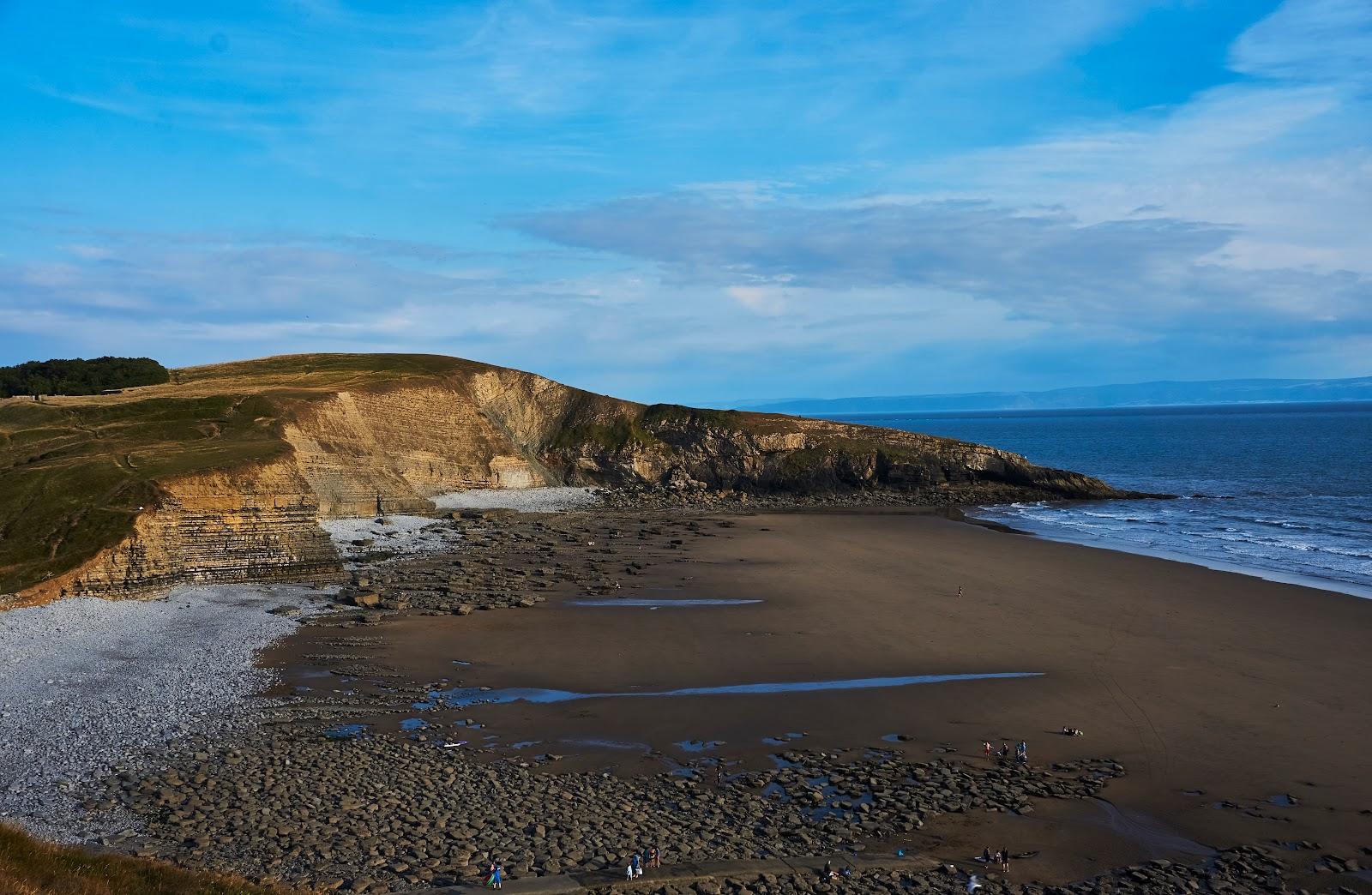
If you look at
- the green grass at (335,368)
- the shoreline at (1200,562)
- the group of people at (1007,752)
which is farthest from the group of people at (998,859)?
the green grass at (335,368)

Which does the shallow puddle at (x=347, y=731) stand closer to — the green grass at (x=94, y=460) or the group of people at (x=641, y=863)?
the group of people at (x=641, y=863)

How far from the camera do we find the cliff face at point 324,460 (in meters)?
39.5

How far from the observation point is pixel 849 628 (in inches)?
1326

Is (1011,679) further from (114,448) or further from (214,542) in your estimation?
(114,448)

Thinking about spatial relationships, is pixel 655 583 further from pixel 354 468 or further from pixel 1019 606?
pixel 354 468

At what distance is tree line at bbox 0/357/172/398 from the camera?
7575cm

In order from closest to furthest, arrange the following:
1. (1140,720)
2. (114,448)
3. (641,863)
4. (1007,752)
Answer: (641,863) → (1007,752) → (1140,720) → (114,448)

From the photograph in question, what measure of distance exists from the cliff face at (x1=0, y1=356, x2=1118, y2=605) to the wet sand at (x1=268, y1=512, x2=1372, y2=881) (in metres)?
12.5

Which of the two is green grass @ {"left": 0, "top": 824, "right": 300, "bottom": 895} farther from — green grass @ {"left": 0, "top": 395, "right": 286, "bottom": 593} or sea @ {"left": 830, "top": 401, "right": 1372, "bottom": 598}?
sea @ {"left": 830, "top": 401, "right": 1372, "bottom": 598}

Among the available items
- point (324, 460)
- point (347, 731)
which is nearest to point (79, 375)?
point (324, 460)

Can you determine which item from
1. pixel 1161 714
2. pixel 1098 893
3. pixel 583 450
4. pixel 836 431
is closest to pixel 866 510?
pixel 836 431

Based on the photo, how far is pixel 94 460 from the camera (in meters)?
45.3

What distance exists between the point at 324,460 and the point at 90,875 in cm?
4744

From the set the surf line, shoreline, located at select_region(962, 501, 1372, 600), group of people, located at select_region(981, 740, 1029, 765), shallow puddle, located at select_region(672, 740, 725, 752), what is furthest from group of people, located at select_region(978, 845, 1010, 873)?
shoreline, located at select_region(962, 501, 1372, 600)
